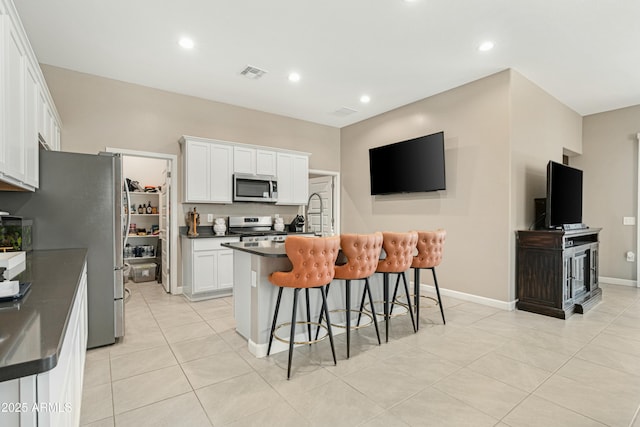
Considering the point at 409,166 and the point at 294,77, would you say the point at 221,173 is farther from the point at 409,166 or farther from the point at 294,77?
the point at 409,166

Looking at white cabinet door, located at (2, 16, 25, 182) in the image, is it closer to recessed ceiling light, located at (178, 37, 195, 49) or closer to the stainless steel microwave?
recessed ceiling light, located at (178, 37, 195, 49)

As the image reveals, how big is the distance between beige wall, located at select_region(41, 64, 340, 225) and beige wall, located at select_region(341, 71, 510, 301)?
213cm

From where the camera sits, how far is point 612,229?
559 centimetres

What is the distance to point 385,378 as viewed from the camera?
93.6 inches

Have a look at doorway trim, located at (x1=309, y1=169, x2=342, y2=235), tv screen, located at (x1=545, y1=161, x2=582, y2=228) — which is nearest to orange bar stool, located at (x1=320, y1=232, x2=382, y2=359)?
tv screen, located at (x1=545, y1=161, x2=582, y2=228)

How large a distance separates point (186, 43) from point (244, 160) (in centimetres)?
196

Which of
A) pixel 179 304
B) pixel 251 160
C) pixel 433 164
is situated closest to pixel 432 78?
pixel 433 164

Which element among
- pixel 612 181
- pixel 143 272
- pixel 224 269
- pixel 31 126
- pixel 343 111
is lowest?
pixel 143 272

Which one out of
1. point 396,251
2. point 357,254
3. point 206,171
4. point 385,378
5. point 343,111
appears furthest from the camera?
point 343,111

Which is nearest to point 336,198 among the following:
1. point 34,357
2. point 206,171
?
point 206,171

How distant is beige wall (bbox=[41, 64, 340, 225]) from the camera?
13.4 ft

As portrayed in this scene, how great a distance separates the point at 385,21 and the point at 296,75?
150cm

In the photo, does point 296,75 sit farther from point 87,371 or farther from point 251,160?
point 87,371

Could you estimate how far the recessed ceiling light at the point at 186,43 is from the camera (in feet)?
11.0
